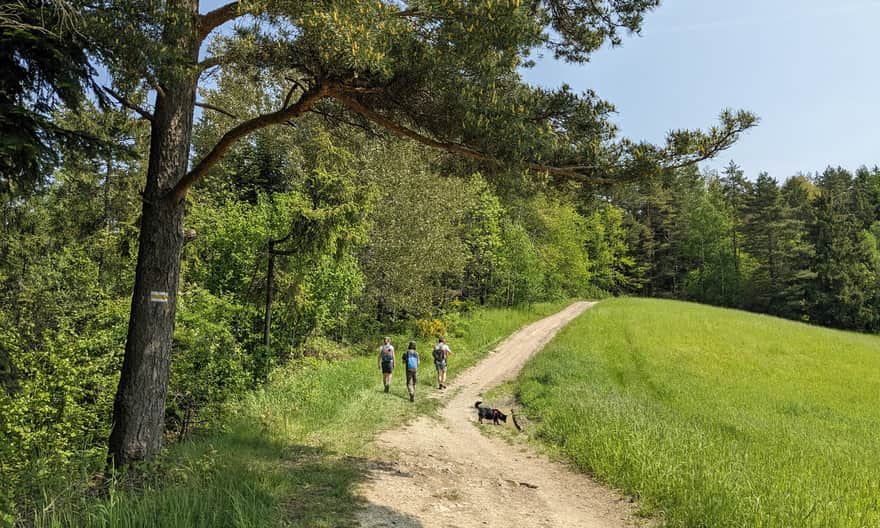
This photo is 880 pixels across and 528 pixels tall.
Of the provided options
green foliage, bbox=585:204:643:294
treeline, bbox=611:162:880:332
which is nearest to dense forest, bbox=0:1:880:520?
green foliage, bbox=585:204:643:294

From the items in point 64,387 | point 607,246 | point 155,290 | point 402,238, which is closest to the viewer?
point 155,290

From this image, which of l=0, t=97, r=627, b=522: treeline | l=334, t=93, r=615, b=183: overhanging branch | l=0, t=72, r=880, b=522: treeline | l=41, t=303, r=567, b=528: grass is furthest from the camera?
l=0, t=97, r=627, b=522: treeline

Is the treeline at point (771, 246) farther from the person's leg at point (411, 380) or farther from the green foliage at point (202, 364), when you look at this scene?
the green foliage at point (202, 364)

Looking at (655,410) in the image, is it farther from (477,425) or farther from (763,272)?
(763,272)

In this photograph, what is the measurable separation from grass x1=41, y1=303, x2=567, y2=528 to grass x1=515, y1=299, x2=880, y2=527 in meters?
3.53

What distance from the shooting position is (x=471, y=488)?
262 inches

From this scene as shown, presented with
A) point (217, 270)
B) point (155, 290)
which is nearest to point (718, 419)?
point (155, 290)

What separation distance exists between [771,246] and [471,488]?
2379 inches

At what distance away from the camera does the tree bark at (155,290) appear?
18.4ft

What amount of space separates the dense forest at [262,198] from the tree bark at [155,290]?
0.20ft

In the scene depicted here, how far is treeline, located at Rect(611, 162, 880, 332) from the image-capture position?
4813 centimetres

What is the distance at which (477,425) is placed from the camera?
36.6 ft

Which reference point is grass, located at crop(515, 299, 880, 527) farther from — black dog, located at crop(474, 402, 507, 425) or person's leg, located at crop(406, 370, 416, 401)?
person's leg, located at crop(406, 370, 416, 401)

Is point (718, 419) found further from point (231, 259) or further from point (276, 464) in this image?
point (231, 259)
